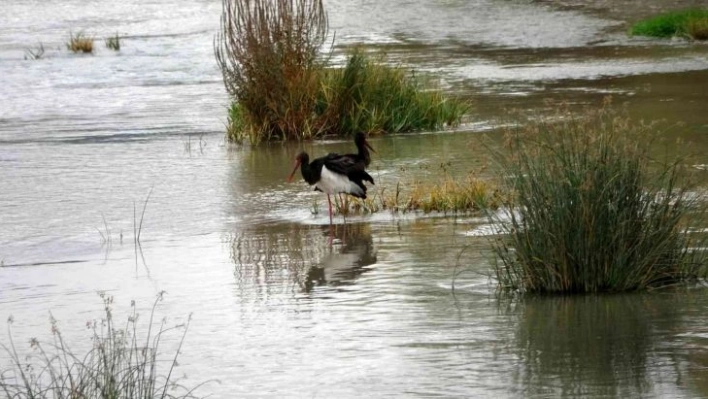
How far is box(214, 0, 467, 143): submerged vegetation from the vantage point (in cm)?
1748

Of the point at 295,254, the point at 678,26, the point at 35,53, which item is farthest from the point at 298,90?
the point at 35,53

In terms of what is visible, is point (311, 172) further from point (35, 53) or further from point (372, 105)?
point (35, 53)

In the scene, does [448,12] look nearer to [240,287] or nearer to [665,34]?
[665,34]

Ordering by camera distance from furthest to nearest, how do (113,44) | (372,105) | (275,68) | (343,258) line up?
(113,44)
(372,105)
(275,68)
(343,258)

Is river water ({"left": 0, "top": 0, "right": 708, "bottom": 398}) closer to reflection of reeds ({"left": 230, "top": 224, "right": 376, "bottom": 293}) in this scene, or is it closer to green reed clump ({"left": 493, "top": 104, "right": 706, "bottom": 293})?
reflection of reeds ({"left": 230, "top": 224, "right": 376, "bottom": 293})

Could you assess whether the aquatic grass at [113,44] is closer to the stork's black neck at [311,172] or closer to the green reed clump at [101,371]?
the stork's black neck at [311,172]

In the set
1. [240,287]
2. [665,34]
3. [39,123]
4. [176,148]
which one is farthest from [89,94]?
[240,287]

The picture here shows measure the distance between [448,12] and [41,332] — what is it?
1162 inches

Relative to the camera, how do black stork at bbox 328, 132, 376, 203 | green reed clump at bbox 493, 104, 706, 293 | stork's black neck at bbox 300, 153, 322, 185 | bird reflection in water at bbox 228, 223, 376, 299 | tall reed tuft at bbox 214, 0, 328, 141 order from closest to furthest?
green reed clump at bbox 493, 104, 706, 293 < bird reflection in water at bbox 228, 223, 376, 299 < stork's black neck at bbox 300, 153, 322, 185 < black stork at bbox 328, 132, 376, 203 < tall reed tuft at bbox 214, 0, 328, 141

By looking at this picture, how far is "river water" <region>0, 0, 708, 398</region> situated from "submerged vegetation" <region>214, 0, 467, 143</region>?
0.43 meters

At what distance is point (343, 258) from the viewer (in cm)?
1063

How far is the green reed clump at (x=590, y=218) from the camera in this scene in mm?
8727

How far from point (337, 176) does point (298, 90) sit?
5.36 m

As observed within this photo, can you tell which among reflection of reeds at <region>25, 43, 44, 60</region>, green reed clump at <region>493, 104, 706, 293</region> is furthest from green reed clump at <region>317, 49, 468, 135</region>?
reflection of reeds at <region>25, 43, 44, 60</region>
